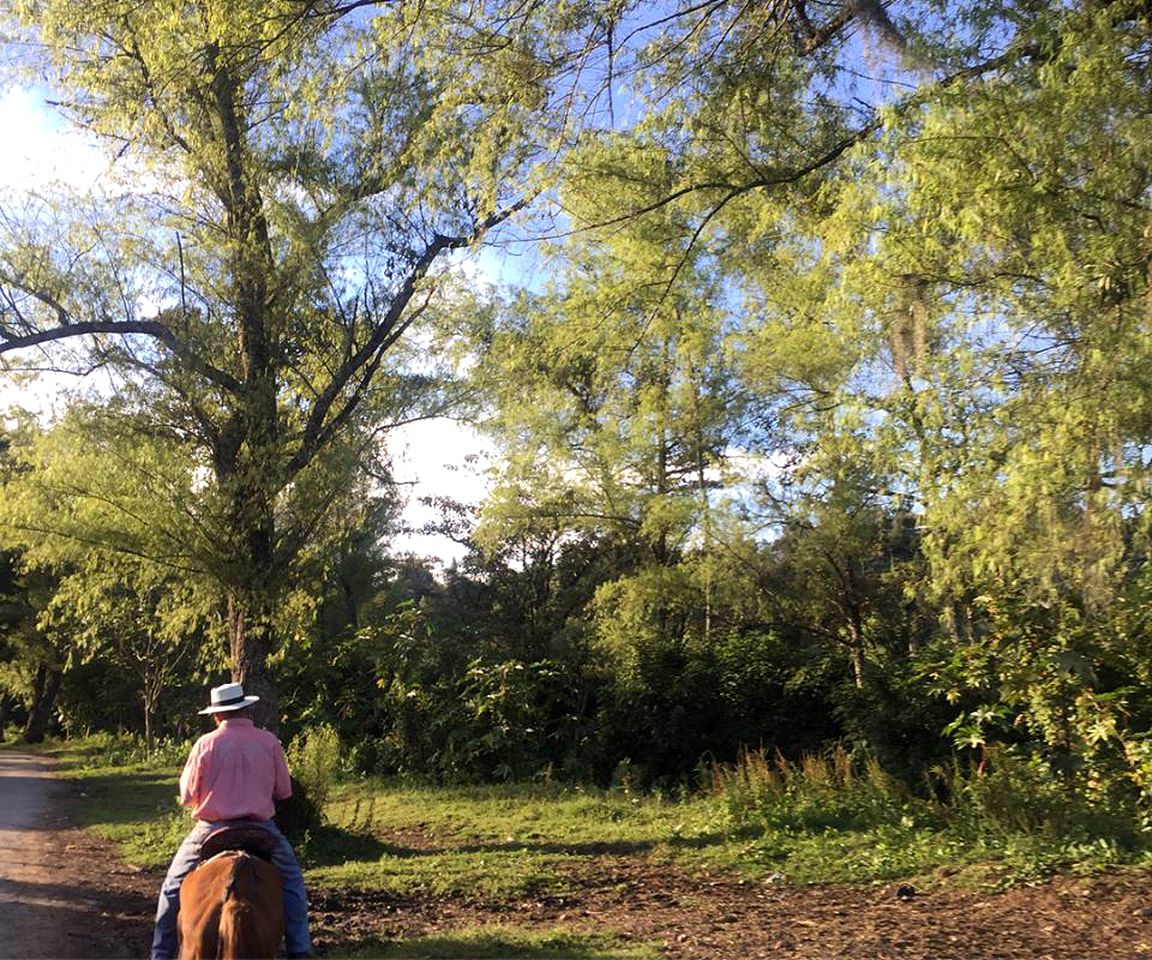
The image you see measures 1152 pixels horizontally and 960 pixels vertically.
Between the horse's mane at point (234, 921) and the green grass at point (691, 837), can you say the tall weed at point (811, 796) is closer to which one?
the green grass at point (691, 837)

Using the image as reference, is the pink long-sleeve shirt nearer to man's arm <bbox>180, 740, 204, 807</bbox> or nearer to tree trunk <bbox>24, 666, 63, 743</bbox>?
man's arm <bbox>180, 740, 204, 807</bbox>

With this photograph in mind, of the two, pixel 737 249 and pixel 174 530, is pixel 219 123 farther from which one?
pixel 737 249

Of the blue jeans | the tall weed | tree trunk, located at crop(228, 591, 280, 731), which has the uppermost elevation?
tree trunk, located at crop(228, 591, 280, 731)

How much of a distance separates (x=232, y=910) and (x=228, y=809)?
29.3 inches

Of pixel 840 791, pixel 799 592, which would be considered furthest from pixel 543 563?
pixel 840 791

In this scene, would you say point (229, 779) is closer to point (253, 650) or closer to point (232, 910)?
point (232, 910)

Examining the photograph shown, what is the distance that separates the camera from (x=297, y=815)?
34.5 ft

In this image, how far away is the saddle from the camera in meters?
5.11

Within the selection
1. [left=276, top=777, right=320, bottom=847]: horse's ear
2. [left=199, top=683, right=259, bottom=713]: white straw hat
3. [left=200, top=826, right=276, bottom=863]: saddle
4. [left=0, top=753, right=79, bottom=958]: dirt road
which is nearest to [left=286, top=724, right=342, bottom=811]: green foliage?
[left=276, top=777, right=320, bottom=847]: horse's ear

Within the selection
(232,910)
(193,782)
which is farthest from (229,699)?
(232,910)

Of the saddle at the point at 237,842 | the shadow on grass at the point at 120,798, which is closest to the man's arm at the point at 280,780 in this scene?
the saddle at the point at 237,842

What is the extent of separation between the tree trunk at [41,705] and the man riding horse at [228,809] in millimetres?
33143

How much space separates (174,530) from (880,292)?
24.6 ft

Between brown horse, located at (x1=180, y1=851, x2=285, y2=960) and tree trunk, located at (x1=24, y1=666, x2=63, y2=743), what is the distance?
1329 inches
